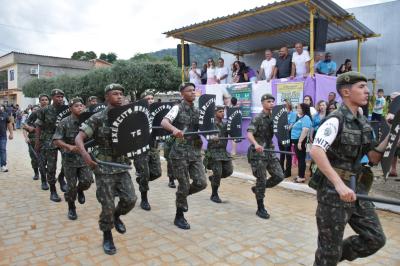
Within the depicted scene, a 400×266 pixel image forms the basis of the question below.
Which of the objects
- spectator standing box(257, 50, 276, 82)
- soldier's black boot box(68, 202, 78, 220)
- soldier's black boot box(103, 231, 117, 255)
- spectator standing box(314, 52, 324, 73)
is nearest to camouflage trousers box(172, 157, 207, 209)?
soldier's black boot box(103, 231, 117, 255)

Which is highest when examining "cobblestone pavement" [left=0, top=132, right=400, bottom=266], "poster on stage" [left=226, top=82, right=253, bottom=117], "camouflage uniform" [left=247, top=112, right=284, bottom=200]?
"poster on stage" [left=226, top=82, right=253, bottom=117]

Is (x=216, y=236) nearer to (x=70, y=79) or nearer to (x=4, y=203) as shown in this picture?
(x=4, y=203)

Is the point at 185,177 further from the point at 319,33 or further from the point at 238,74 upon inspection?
the point at 238,74

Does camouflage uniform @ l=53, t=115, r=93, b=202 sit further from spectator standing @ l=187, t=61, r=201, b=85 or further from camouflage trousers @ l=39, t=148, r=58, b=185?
spectator standing @ l=187, t=61, r=201, b=85

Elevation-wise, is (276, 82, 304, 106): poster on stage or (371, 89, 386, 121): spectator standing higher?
(276, 82, 304, 106): poster on stage

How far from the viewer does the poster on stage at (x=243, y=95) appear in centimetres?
1155

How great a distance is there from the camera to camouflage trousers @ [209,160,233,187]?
6.71 m

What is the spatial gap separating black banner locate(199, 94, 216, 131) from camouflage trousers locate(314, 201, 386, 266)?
2.90 metres

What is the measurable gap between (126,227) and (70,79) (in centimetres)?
2767

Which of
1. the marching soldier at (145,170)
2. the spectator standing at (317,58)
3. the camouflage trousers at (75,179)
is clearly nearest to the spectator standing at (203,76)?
the spectator standing at (317,58)

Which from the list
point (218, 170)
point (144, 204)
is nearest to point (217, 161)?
point (218, 170)

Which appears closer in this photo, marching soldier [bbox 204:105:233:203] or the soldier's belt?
the soldier's belt

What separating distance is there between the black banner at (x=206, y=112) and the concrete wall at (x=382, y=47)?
9.18 m

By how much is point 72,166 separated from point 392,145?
4.63 metres
